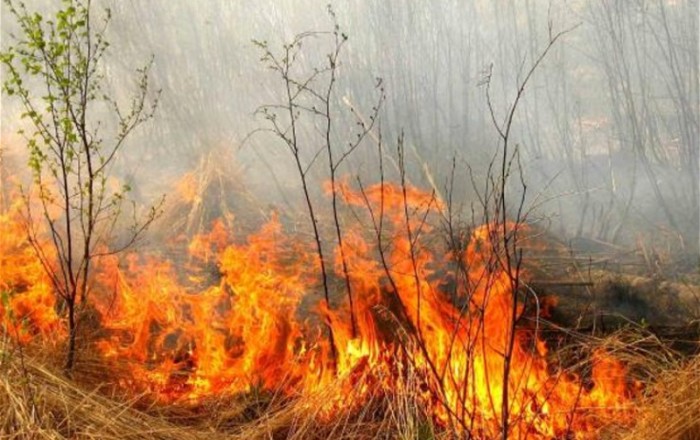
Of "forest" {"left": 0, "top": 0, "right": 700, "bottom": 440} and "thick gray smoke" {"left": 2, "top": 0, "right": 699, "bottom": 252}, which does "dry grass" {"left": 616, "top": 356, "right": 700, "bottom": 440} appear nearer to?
"forest" {"left": 0, "top": 0, "right": 700, "bottom": 440}

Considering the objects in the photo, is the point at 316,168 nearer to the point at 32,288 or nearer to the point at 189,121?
the point at 189,121

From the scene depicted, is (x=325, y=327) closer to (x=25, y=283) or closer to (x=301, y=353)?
(x=301, y=353)

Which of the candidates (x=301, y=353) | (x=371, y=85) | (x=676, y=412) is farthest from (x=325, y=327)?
(x=371, y=85)

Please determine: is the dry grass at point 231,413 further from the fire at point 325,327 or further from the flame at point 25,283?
the flame at point 25,283

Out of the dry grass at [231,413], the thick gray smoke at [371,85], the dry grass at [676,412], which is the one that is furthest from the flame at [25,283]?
the dry grass at [676,412]

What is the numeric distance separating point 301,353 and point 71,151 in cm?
208

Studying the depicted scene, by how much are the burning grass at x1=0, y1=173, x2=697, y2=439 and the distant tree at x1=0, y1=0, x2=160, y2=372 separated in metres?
0.35

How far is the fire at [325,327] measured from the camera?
364 centimetres

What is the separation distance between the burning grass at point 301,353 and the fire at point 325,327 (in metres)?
0.01

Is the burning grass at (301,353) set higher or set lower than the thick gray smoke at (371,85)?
lower

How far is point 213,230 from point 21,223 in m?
1.89

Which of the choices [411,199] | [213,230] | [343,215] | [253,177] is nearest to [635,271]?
[411,199]

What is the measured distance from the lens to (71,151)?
3914 mm

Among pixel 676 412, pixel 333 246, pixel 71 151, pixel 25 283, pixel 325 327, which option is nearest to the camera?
pixel 676 412
